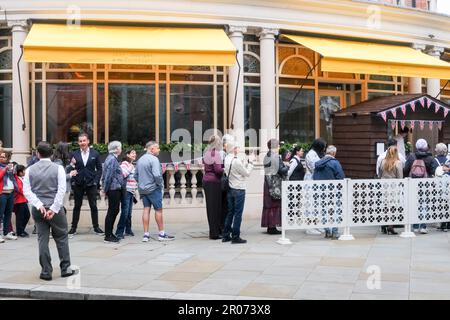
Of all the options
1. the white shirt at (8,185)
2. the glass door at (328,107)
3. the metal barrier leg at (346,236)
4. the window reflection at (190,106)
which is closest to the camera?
the metal barrier leg at (346,236)

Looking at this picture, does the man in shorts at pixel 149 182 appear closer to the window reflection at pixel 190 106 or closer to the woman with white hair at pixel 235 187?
the woman with white hair at pixel 235 187

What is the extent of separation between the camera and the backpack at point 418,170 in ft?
37.5

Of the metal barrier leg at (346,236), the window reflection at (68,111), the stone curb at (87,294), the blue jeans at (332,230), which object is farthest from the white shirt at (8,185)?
the metal barrier leg at (346,236)

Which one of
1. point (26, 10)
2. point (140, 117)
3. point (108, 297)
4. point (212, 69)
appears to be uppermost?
point (26, 10)

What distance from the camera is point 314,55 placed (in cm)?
1498

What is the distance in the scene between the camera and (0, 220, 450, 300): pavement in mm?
6746

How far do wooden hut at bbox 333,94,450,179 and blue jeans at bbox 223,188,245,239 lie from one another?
4.24m

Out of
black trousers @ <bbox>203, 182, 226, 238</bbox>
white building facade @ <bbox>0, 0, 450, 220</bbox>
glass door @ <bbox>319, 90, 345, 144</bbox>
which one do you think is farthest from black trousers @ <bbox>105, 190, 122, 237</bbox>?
glass door @ <bbox>319, 90, 345, 144</bbox>

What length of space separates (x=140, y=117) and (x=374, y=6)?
6.23 m

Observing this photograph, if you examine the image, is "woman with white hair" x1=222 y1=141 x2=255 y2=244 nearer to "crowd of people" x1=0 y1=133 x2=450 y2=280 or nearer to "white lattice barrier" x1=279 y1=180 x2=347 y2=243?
"crowd of people" x1=0 y1=133 x2=450 y2=280

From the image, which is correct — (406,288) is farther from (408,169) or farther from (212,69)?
(212,69)

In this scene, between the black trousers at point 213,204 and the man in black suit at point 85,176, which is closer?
the black trousers at point 213,204

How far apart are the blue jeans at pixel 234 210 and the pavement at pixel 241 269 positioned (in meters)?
0.27

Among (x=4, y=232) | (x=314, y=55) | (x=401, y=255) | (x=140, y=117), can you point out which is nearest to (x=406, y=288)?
(x=401, y=255)
